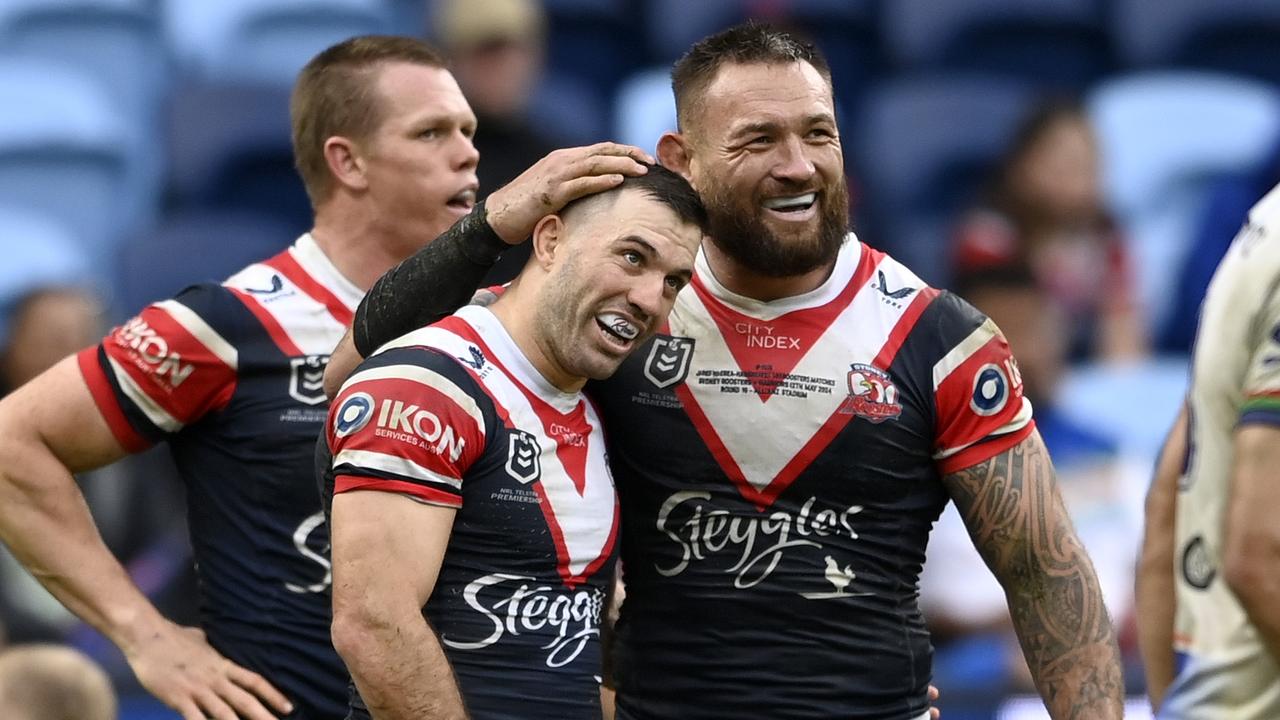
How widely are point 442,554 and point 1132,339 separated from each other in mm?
5511

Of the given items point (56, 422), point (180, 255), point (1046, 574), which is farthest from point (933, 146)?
point (56, 422)

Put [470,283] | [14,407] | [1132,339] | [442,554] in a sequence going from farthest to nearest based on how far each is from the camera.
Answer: [1132,339]
[14,407]
[470,283]
[442,554]

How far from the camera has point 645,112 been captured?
8.88 m

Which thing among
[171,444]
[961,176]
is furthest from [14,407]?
[961,176]

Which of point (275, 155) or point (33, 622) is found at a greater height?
point (275, 155)

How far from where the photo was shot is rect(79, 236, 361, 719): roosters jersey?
4.16m

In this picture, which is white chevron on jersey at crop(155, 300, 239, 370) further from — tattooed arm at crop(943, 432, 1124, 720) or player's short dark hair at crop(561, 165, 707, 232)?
tattooed arm at crop(943, 432, 1124, 720)

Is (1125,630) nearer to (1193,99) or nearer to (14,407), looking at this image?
(1193,99)

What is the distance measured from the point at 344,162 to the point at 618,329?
119cm

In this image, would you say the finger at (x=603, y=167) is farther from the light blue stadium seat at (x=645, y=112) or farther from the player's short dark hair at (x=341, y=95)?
the light blue stadium seat at (x=645, y=112)

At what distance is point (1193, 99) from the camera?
9.20 metres

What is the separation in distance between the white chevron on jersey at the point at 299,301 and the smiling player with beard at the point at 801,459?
473 millimetres

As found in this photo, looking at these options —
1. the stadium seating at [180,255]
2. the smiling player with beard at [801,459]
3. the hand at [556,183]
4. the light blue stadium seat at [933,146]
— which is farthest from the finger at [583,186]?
the light blue stadium seat at [933,146]

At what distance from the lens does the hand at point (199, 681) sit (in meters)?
4.11
